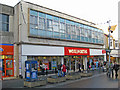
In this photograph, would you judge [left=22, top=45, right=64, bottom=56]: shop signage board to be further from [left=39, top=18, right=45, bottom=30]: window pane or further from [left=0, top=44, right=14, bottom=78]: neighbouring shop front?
[left=39, top=18, right=45, bottom=30]: window pane

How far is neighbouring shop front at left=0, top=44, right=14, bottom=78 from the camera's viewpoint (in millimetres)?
14578

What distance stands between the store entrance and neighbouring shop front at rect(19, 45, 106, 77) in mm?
1420

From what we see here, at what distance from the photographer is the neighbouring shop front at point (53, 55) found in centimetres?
1528

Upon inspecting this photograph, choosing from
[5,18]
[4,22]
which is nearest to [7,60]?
[4,22]

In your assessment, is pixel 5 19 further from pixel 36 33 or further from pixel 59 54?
pixel 59 54

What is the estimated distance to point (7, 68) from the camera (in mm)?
14984

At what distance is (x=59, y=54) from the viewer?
62.2 feet

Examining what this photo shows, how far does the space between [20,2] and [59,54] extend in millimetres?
8907

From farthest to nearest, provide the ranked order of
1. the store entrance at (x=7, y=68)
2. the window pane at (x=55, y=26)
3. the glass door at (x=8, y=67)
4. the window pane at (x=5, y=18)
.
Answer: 1. the window pane at (x=55, y=26)
2. the window pane at (x=5, y=18)
3. the glass door at (x=8, y=67)
4. the store entrance at (x=7, y=68)

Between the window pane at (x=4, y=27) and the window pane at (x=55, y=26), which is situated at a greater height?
the window pane at (x=55, y=26)

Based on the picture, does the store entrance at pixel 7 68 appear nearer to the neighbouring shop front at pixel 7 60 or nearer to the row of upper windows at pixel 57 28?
the neighbouring shop front at pixel 7 60

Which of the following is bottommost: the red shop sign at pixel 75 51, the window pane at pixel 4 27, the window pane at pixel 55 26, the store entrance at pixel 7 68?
the store entrance at pixel 7 68

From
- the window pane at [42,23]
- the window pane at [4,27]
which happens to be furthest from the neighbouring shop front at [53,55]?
the window pane at [4,27]

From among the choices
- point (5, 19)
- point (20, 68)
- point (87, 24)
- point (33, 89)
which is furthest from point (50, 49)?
point (87, 24)
